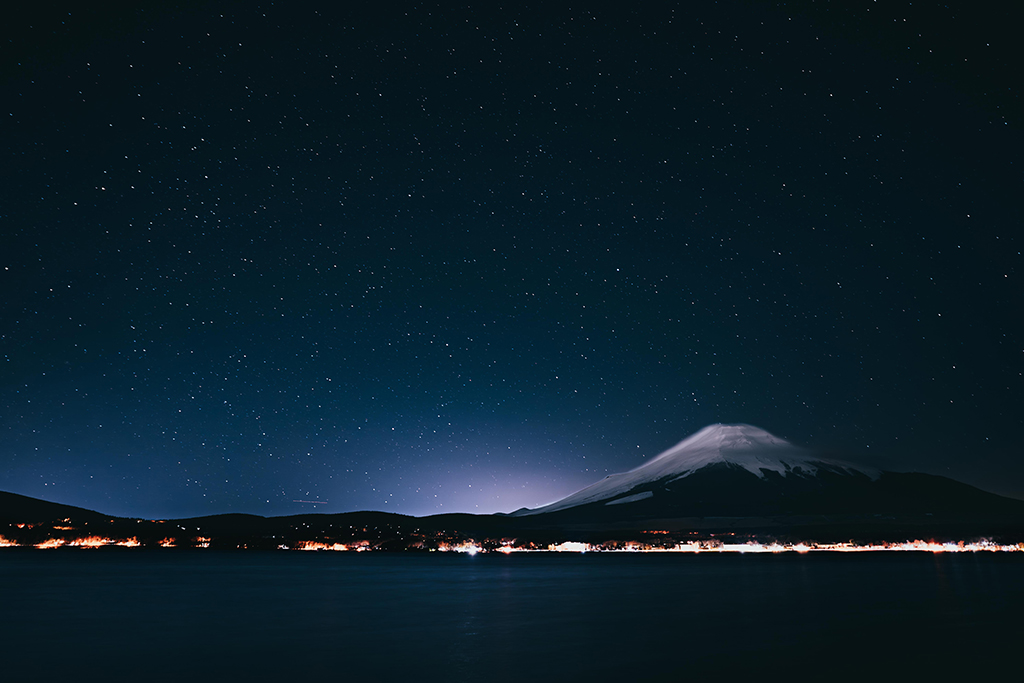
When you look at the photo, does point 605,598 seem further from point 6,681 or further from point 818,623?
point 6,681

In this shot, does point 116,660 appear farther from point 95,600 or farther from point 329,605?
point 95,600

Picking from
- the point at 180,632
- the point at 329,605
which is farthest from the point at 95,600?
the point at 180,632

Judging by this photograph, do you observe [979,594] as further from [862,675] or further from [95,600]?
[95,600]

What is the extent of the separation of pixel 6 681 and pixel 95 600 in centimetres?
3890

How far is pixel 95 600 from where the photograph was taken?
5922 cm

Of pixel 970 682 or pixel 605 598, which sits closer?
pixel 970 682

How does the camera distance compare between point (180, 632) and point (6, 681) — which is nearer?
point (6, 681)

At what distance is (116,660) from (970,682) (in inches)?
1075

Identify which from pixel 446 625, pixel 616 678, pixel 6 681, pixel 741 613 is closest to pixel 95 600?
pixel 446 625

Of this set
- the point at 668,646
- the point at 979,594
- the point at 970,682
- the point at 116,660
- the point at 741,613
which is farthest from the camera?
the point at 979,594

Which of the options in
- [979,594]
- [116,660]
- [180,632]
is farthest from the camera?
[979,594]

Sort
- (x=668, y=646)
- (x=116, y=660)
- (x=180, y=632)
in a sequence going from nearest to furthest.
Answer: (x=116, y=660) → (x=668, y=646) → (x=180, y=632)

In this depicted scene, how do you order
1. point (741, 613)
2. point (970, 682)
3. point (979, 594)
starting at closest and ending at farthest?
point (970, 682)
point (741, 613)
point (979, 594)

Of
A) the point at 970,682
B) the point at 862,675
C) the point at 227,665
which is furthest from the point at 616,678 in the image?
the point at 227,665
